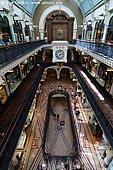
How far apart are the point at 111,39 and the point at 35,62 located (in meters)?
10.3

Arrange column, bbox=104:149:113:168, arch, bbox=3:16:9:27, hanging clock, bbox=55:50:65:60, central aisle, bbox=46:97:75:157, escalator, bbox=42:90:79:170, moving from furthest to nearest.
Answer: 1. hanging clock, bbox=55:50:65:60
2. arch, bbox=3:16:9:27
3. central aisle, bbox=46:97:75:157
4. escalator, bbox=42:90:79:170
5. column, bbox=104:149:113:168

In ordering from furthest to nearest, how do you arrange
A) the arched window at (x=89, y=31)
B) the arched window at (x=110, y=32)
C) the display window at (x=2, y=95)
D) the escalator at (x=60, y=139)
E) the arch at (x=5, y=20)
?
the arched window at (x=89, y=31) < the arched window at (x=110, y=32) < the arch at (x=5, y=20) < the display window at (x=2, y=95) < the escalator at (x=60, y=139)

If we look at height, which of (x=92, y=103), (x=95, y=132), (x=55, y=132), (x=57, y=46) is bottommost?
(x=55, y=132)

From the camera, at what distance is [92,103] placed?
22.8ft

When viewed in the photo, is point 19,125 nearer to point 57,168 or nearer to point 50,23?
point 57,168

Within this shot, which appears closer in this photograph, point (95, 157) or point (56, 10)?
point (95, 157)

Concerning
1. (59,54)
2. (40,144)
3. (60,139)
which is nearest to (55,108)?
(60,139)

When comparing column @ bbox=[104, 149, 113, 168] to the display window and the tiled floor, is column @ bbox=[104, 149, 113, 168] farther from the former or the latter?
the display window

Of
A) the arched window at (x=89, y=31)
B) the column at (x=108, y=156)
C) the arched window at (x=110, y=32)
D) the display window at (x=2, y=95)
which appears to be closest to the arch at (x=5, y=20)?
the display window at (x=2, y=95)

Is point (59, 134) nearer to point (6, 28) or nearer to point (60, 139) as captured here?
point (60, 139)

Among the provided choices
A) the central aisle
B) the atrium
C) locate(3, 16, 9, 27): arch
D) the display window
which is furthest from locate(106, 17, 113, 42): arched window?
the display window

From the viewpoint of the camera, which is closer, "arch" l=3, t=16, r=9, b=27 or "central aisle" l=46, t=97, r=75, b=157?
"central aisle" l=46, t=97, r=75, b=157

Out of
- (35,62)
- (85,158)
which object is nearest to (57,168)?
(85,158)

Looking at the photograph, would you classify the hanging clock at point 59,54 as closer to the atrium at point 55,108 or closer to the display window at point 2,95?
the atrium at point 55,108
